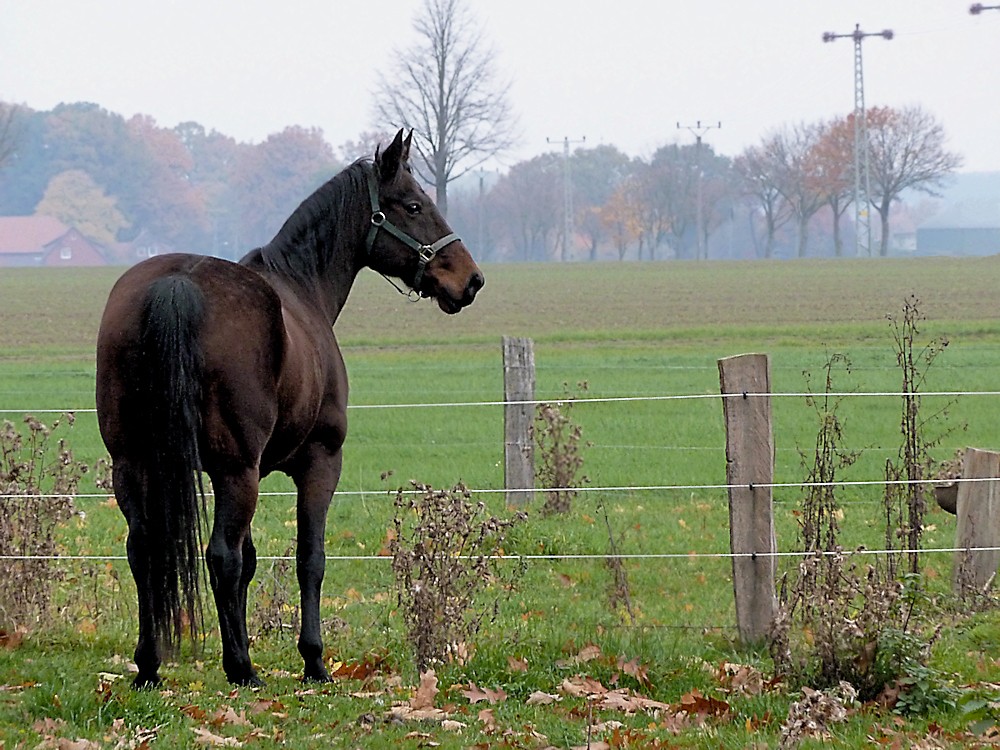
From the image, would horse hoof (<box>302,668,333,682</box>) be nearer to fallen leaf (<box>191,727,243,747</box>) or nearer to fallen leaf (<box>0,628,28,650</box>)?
fallen leaf (<box>191,727,243,747</box>)

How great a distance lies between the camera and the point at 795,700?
18.6 feet

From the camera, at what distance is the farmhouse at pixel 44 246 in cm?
10662

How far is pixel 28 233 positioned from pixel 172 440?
109222 millimetres

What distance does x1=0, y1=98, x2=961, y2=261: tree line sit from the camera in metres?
103

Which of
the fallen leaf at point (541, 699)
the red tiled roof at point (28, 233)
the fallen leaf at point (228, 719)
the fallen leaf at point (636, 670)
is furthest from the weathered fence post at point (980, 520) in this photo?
the red tiled roof at point (28, 233)

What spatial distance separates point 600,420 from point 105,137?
4279 inches

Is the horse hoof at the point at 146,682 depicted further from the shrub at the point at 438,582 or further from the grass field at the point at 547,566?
the shrub at the point at 438,582

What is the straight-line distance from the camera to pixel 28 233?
10744 centimetres

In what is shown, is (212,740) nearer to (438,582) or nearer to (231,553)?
(231,553)

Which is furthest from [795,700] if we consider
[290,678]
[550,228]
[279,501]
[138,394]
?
[550,228]

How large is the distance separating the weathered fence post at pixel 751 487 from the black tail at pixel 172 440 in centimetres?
284

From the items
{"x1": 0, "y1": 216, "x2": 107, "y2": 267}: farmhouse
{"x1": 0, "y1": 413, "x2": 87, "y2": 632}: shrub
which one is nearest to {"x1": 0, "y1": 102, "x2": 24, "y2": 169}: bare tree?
{"x1": 0, "y1": 216, "x2": 107, "y2": 267}: farmhouse

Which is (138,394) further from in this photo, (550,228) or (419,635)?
(550,228)

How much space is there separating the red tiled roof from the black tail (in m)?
107
